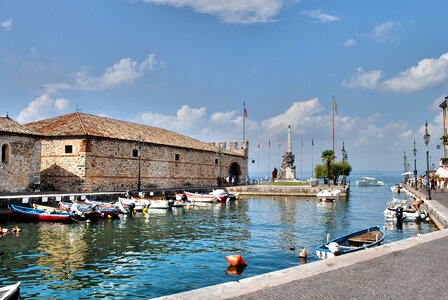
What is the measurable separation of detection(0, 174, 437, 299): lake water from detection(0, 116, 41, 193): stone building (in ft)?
26.4

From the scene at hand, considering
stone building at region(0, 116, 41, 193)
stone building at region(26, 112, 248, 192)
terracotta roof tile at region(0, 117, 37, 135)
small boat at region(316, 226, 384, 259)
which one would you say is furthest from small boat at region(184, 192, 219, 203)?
small boat at region(316, 226, 384, 259)

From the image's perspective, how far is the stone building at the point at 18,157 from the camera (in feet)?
101

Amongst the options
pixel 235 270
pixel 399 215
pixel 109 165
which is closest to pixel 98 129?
pixel 109 165

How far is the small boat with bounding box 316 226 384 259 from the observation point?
1407 centimetres

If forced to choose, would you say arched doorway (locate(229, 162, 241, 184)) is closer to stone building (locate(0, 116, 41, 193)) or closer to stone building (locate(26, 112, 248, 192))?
stone building (locate(26, 112, 248, 192))

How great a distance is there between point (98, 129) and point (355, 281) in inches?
1415

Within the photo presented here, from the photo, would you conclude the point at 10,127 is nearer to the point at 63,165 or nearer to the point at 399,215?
the point at 63,165

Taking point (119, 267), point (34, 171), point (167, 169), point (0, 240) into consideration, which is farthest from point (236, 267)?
point (167, 169)

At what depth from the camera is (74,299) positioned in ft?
35.0

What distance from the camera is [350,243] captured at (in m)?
15.9

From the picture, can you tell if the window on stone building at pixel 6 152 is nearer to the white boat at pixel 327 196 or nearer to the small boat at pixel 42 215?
the small boat at pixel 42 215

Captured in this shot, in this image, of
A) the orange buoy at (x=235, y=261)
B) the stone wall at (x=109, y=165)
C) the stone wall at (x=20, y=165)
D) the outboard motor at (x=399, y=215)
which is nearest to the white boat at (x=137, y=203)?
the stone wall at (x=109, y=165)

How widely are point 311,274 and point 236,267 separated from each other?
19.4 ft

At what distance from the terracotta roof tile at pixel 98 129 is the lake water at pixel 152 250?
46.6ft
